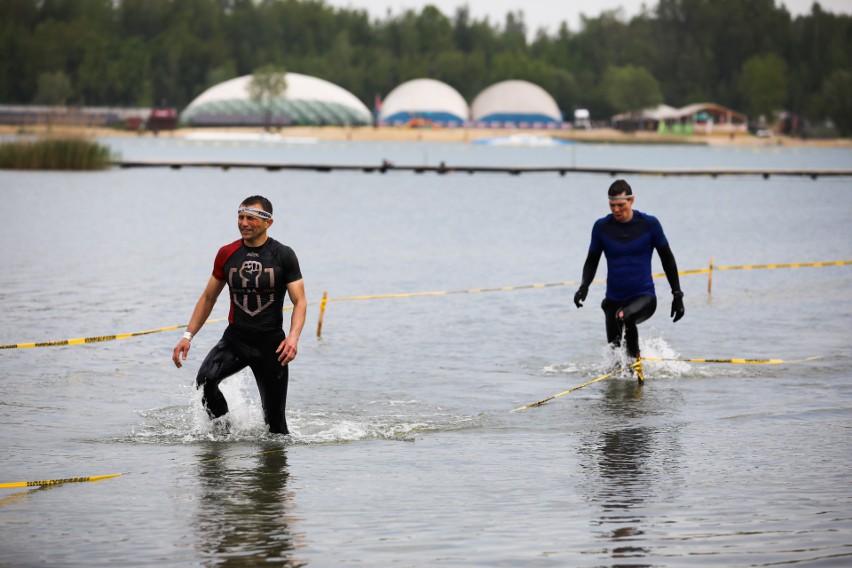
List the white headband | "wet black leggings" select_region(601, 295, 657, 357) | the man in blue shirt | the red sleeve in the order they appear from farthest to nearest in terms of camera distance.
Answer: "wet black leggings" select_region(601, 295, 657, 357) → the man in blue shirt → the red sleeve → the white headband

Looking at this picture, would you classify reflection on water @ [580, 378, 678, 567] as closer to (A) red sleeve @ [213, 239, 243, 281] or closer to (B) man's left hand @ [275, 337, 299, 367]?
(B) man's left hand @ [275, 337, 299, 367]

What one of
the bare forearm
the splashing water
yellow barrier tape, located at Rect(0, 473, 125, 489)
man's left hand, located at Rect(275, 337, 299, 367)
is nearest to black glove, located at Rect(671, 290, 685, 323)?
the splashing water

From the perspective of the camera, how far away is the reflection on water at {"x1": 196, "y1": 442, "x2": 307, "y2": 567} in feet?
29.6

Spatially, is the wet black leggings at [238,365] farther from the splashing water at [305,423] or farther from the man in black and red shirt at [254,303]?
the splashing water at [305,423]

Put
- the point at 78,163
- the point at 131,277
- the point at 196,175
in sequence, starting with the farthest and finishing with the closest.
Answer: the point at 196,175
the point at 78,163
the point at 131,277

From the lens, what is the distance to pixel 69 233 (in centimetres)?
4247

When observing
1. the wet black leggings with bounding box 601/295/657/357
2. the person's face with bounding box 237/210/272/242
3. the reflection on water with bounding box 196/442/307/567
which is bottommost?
the reflection on water with bounding box 196/442/307/567

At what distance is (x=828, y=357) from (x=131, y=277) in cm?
1559

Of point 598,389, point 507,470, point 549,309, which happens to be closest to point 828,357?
point 598,389

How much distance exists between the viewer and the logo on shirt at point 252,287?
11344 mm

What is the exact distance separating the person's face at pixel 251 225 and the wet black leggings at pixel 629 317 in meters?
4.95

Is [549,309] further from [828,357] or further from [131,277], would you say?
[131,277]

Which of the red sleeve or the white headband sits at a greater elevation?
the white headband

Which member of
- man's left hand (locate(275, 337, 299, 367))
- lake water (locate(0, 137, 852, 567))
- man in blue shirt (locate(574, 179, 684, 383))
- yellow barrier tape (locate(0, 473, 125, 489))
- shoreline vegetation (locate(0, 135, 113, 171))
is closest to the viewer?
lake water (locate(0, 137, 852, 567))
